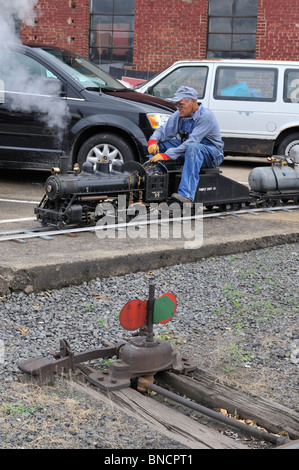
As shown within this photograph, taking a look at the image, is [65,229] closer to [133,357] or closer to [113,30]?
[133,357]

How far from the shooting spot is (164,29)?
55.3ft

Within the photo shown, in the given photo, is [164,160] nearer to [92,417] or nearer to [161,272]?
[161,272]

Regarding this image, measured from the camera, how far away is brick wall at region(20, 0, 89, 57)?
57.0 ft

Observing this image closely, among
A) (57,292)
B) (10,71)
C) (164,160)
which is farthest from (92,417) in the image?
(10,71)

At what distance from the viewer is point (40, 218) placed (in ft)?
22.3

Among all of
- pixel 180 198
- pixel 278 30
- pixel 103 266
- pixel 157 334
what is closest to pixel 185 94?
pixel 180 198

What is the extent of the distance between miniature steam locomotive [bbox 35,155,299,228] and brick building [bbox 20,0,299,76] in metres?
8.10

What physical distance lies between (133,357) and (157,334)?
32.3 inches

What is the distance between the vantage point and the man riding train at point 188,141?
7535 millimetres

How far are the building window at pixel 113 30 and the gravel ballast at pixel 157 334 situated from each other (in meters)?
11.6

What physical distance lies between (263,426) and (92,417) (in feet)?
2.78

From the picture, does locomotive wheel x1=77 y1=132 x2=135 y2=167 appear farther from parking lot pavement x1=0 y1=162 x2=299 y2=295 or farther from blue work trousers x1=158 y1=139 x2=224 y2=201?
blue work trousers x1=158 y1=139 x2=224 y2=201

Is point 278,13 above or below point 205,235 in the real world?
above

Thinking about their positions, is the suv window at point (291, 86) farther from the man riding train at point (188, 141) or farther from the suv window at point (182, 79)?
the man riding train at point (188, 141)
